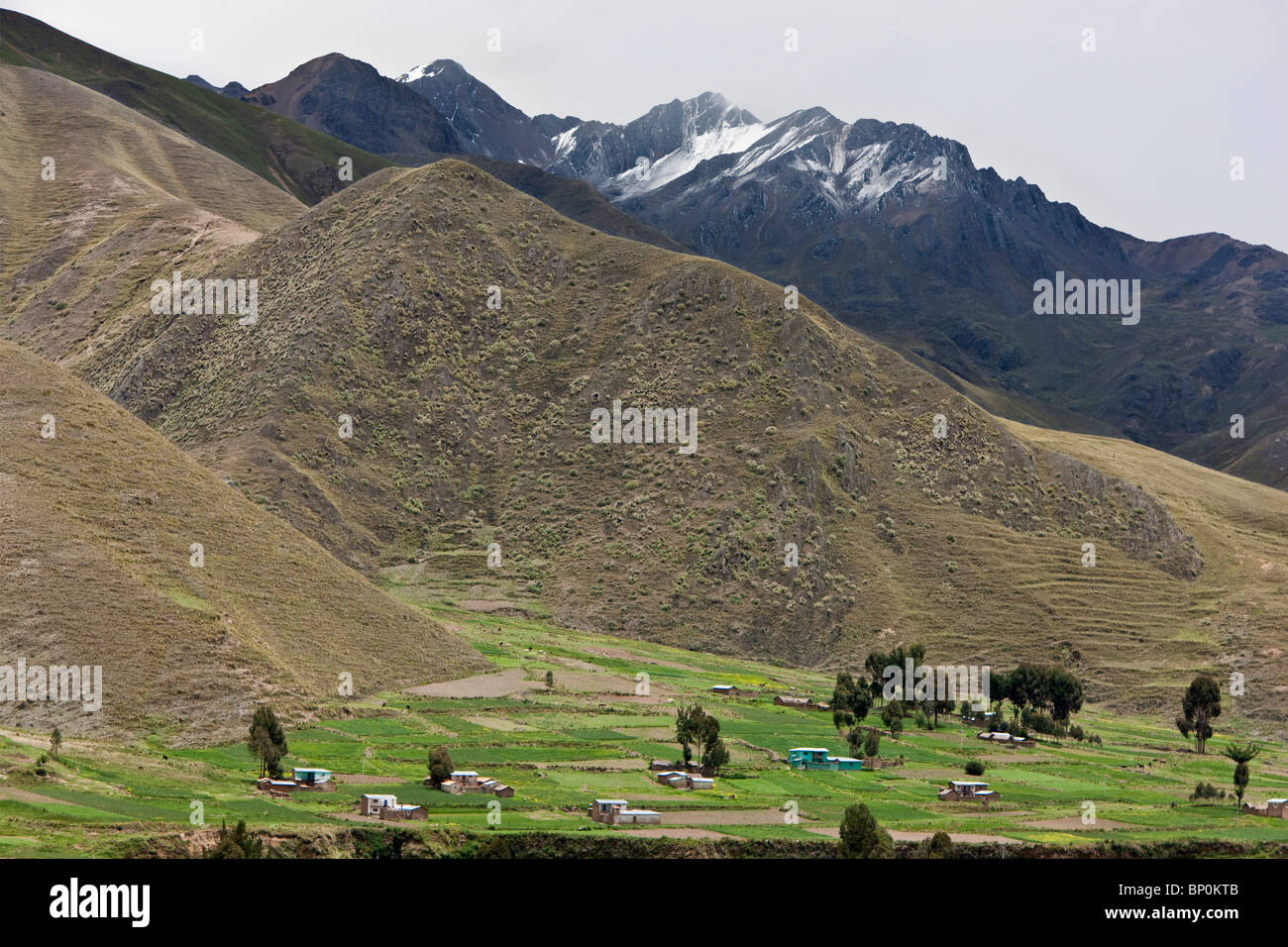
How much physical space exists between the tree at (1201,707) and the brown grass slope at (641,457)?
14.9 metres

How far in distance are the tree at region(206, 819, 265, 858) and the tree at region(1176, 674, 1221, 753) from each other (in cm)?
6423

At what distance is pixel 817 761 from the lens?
240 feet

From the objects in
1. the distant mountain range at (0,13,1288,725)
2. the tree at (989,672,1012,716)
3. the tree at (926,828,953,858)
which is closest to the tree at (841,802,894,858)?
the tree at (926,828,953,858)

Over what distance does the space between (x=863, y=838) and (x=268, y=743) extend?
84.8 feet

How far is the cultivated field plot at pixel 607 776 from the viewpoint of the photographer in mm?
51531

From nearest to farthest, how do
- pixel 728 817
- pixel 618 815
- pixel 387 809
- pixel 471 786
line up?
pixel 387 809 < pixel 618 815 < pixel 728 817 < pixel 471 786

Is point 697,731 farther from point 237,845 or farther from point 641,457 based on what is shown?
point 641,457

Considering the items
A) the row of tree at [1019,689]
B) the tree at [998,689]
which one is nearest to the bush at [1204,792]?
the row of tree at [1019,689]

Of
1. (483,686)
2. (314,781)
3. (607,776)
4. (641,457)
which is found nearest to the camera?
(314,781)

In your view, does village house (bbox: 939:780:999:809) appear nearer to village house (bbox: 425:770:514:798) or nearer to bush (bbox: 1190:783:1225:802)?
bush (bbox: 1190:783:1225:802)

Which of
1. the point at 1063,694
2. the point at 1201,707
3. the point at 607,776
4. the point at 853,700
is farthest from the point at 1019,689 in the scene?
the point at 607,776

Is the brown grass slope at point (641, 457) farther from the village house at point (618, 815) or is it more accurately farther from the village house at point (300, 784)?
the village house at point (300, 784)

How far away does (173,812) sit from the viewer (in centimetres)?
5053
